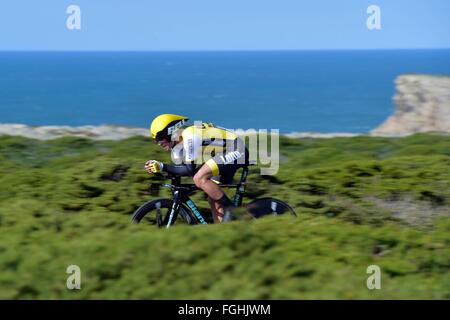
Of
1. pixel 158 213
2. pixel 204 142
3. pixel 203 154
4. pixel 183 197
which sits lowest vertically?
pixel 158 213

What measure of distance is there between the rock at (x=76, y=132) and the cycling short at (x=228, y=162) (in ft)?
38.6

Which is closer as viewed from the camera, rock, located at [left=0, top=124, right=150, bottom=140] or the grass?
the grass

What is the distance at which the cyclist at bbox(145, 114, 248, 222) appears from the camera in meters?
10.3

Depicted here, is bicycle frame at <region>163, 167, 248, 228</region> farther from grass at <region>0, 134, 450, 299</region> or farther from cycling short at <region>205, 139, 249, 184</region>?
grass at <region>0, 134, 450, 299</region>

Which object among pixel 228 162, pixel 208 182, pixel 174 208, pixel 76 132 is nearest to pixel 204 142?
pixel 228 162

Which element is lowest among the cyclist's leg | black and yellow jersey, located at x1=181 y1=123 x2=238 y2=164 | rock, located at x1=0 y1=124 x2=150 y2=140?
rock, located at x1=0 y1=124 x2=150 y2=140

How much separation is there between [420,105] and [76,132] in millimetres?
56664

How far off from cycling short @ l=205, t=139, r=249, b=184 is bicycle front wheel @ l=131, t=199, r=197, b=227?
645mm

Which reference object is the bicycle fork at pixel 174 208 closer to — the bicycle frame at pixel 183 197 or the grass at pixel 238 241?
the bicycle frame at pixel 183 197

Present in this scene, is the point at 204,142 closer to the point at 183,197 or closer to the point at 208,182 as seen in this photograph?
the point at 208,182

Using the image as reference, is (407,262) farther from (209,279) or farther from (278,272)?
(209,279)

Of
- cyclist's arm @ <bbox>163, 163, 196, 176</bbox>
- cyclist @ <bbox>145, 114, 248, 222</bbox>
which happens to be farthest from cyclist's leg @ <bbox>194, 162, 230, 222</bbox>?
cyclist's arm @ <bbox>163, 163, 196, 176</bbox>

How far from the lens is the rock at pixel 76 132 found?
22188 mm

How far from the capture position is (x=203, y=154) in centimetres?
1055
